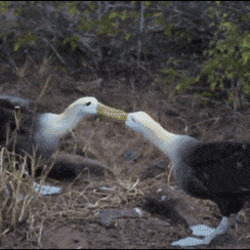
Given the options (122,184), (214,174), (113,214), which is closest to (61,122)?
(122,184)

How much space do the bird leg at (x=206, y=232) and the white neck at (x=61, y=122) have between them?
4.30ft

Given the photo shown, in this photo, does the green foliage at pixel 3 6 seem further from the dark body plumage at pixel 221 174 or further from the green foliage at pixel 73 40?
the dark body plumage at pixel 221 174

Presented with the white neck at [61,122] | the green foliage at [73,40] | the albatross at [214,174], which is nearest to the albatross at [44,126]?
the white neck at [61,122]

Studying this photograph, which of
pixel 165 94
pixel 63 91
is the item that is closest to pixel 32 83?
pixel 63 91

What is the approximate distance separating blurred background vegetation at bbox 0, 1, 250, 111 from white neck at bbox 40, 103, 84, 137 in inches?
50.4

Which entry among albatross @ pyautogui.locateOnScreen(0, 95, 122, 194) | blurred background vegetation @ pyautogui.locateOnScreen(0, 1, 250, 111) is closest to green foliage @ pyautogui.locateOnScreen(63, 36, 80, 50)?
blurred background vegetation @ pyautogui.locateOnScreen(0, 1, 250, 111)

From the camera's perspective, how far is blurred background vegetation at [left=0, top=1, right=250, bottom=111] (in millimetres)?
5496

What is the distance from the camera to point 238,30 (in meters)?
5.20

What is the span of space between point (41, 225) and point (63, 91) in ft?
7.36

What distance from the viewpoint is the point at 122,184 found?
4258 mm

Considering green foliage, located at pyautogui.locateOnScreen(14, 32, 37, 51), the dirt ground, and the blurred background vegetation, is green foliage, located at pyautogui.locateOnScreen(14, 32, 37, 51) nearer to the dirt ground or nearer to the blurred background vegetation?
the blurred background vegetation

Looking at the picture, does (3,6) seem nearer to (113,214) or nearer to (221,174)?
(113,214)

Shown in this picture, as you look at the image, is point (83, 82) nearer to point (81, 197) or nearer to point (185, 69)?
point (185, 69)

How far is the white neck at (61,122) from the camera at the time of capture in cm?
436
